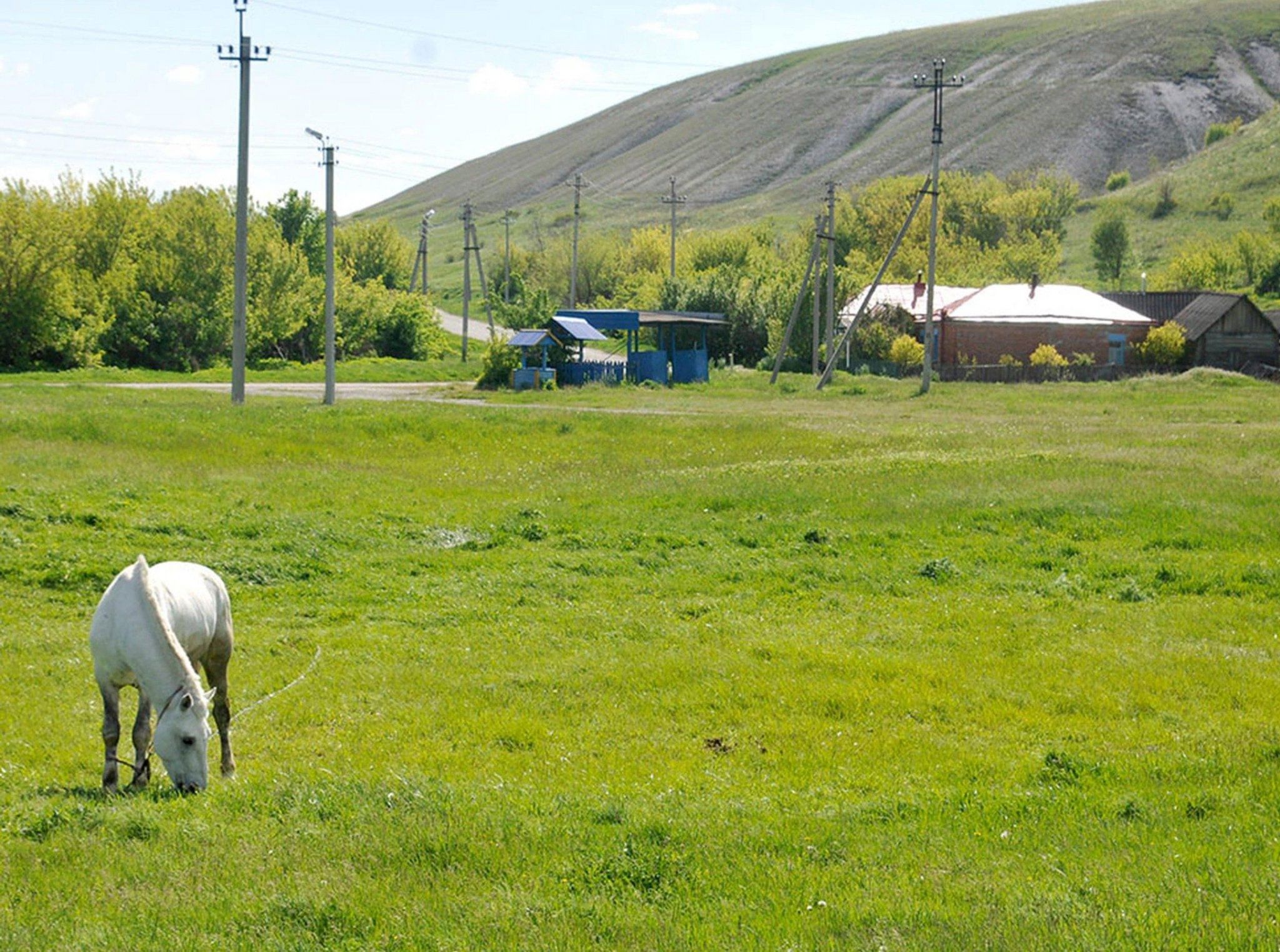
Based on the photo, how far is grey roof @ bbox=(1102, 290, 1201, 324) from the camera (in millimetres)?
86500

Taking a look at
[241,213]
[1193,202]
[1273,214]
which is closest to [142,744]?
[241,213]

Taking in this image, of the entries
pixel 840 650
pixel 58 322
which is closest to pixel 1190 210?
pixel 58 322

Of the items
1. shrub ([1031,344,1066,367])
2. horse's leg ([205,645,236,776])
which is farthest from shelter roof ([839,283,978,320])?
horse's leg ([205,645,236,776])

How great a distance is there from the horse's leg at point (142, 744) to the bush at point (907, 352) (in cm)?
7096

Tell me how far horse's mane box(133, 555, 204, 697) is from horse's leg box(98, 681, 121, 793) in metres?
0.60

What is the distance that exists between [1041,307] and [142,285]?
52.3m

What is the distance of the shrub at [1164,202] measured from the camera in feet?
483

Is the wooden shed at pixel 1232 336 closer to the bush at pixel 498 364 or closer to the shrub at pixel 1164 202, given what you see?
the bush at pixel 498 364

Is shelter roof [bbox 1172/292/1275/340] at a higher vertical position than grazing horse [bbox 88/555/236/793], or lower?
higher

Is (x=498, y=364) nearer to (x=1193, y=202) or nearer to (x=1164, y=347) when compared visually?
(x=1164, y=347)

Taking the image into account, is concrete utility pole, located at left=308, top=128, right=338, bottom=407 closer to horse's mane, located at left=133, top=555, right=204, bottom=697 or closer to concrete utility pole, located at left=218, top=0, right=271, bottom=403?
concrete utility pole, located at left=218, top=0, right=271, bottom=403

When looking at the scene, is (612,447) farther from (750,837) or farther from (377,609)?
(750,837)

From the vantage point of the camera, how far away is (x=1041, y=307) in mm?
83625

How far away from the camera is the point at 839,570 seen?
19.9 meters
